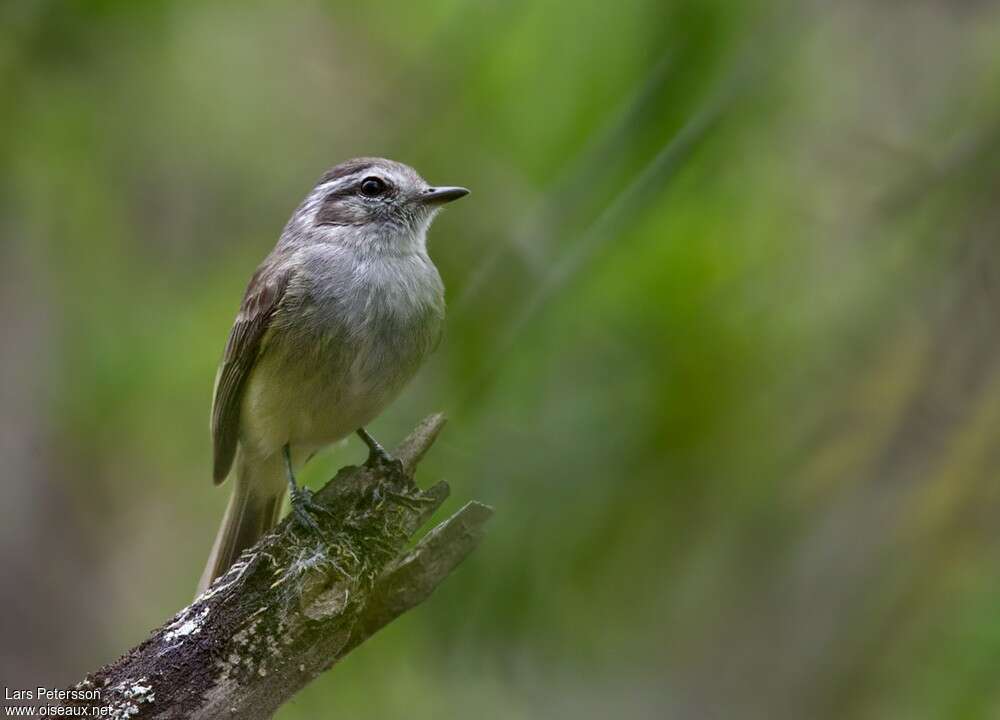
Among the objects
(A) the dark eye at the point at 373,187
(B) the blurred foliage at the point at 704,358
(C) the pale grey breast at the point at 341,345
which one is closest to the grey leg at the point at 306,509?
(B) the blurred foliage at the point at 704,358

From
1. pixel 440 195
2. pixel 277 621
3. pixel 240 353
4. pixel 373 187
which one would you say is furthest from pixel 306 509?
pixel 373 187

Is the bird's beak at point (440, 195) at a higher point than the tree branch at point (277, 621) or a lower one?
higher

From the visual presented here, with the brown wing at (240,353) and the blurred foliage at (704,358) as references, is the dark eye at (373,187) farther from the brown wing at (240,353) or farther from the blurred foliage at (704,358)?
the brown wing at (240,353)

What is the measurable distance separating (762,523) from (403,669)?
5.47 feet

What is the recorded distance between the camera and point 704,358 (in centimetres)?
389

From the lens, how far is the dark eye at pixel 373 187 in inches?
242

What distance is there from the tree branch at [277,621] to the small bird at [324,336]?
2.82 feet

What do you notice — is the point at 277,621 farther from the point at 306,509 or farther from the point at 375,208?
the point at 375,208

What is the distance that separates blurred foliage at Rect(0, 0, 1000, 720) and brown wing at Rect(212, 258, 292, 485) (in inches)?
25.0

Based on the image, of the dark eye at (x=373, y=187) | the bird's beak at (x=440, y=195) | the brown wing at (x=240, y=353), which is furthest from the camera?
the dark eye at (x=373, y=187)

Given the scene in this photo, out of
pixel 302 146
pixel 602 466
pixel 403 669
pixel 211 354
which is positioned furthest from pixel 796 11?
→ pixel 302 146

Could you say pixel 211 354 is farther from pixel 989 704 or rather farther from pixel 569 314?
pixel 989 704

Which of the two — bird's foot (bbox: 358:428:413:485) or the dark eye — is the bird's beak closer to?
the dark eye

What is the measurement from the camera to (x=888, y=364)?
374 centimetres
